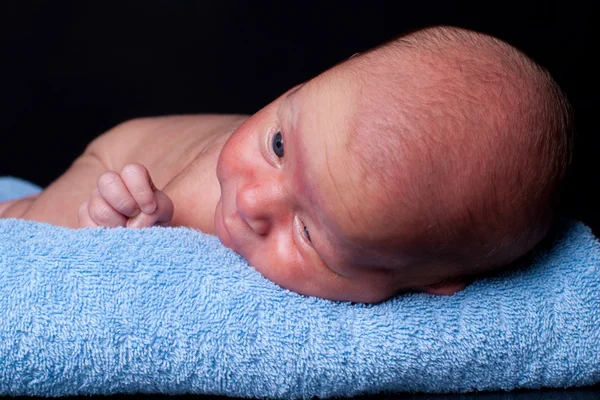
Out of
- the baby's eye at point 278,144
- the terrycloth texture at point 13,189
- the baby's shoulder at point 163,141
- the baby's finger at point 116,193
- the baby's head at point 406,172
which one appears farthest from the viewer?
the terrycloth texture at point 13,189

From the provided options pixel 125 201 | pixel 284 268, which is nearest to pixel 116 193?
pixel 125 201

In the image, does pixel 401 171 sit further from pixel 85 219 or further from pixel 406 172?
pixel 85 219

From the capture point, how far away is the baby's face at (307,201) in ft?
3.76

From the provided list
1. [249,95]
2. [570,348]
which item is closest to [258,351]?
[570,348]

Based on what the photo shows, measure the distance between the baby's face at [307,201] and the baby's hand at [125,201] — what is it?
0.15m

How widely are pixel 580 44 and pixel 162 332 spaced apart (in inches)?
66.1

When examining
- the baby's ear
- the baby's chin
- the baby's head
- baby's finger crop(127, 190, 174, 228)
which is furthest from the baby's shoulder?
the baby's ear

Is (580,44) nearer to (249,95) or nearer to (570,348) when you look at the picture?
(249,95)

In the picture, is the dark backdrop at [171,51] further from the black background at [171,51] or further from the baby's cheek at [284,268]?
the baby's cheek at [284,268]

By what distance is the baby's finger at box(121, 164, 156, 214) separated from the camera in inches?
54.3

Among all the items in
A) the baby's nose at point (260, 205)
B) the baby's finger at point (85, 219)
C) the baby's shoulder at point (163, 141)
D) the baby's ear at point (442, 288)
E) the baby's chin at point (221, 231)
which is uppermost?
the baby's nose at point (260, 205)

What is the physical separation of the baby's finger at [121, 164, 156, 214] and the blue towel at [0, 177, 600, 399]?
0.12 m

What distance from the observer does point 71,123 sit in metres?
2.54

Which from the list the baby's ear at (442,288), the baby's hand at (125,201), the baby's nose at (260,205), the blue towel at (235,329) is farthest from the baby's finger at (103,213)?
the baby's ear at (442,288)
